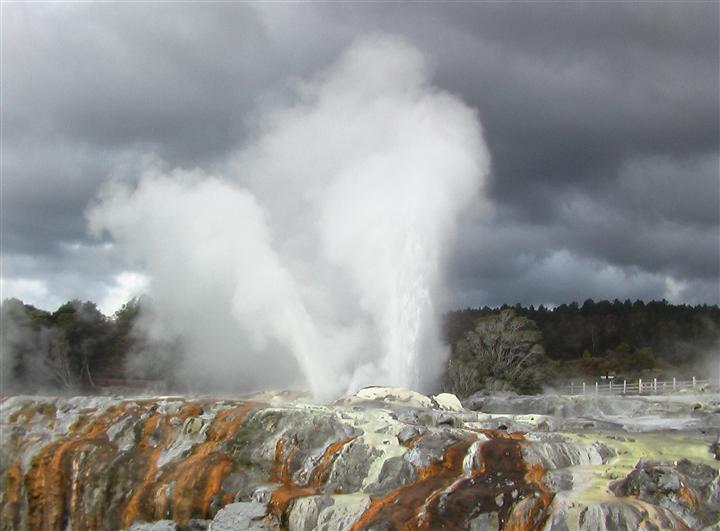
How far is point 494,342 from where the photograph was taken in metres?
38.2

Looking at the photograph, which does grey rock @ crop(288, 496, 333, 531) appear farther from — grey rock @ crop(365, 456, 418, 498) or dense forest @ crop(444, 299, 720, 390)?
dense forest @ crop(444, 299, 720, 390)

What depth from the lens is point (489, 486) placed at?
12.6 metres

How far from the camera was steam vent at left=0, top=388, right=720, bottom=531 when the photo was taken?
12062 mm

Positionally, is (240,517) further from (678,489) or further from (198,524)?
(678,489)

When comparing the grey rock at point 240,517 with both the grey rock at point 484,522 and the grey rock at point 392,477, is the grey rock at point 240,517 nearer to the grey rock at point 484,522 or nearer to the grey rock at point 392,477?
the grey rock at point 392,477

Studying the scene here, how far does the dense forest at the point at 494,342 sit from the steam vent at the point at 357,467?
54.3 feet

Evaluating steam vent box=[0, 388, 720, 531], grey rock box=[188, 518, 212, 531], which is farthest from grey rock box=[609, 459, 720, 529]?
grey rock box=[188, 518, 212, 531]

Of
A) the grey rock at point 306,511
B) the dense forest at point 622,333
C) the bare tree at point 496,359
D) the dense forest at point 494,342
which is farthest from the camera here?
the dense forest at point 622,333

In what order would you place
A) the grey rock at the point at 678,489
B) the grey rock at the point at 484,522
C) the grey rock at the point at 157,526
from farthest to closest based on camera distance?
the grey rock at the point at 157,526
the grey rock at the point at 484,522
the grey rock at the point at 678,489

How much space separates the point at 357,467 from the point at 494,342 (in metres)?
24.6

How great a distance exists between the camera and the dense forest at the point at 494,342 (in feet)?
125

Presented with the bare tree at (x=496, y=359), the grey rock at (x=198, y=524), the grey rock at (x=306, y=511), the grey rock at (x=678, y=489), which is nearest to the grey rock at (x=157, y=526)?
the grey rock at (x=198, y=524)

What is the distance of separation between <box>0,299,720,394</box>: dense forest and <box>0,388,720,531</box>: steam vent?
1655 centimetres

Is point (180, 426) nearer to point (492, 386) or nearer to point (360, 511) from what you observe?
point (360, 511)
